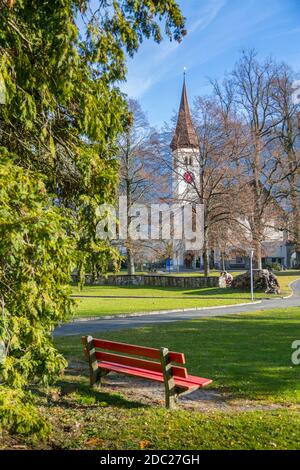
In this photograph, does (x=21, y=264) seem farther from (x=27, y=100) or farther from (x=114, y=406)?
(x=114, y=406)

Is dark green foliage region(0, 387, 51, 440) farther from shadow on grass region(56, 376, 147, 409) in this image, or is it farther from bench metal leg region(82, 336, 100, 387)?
bench metal leg region(82, 336, 100, 387)

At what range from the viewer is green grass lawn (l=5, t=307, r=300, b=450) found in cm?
527

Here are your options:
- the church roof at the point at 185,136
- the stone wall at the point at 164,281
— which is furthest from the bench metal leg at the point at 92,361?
the church roof at the point at 185,136

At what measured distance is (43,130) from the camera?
19.5 ft

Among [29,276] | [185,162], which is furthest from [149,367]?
[185,162]

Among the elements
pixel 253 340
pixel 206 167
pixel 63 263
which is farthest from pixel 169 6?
pixel 206 167

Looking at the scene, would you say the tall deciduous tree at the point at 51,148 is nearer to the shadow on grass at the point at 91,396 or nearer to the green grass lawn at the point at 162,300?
the shadow on grass at the point at 91,396

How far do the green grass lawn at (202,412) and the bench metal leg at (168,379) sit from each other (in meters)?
0.17

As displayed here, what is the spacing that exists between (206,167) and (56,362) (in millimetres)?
33937

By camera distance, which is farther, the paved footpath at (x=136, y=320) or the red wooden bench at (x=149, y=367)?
the paved footpath at (x=136, y=320)

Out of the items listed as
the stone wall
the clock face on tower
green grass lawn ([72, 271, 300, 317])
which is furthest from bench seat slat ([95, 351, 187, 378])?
the clock face on tower

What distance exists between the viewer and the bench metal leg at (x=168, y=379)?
6730 mm

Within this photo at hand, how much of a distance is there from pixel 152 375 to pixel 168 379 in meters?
0.43

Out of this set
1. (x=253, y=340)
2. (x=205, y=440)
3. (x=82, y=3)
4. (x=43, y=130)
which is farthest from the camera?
(x=253, y=340)
